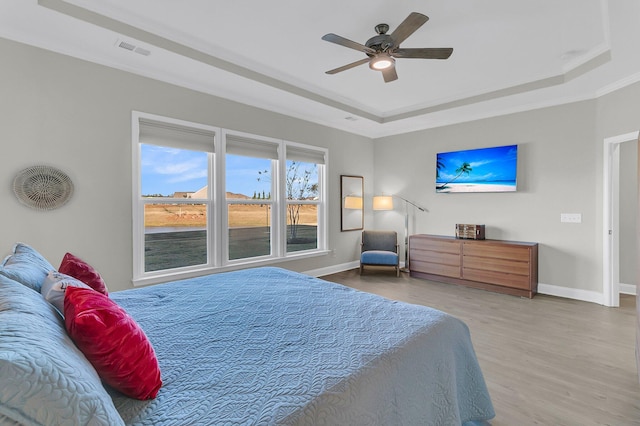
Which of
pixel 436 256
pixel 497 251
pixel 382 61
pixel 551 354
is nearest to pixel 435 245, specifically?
pixel 436 256

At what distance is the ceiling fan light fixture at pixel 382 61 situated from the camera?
280cm

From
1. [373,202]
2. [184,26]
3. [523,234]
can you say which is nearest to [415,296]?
[523,234]

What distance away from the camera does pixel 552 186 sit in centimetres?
441

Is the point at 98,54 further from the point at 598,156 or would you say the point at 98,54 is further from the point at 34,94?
the point at 598,156

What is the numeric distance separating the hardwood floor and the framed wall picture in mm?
1710

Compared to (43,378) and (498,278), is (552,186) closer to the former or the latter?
(498,278)

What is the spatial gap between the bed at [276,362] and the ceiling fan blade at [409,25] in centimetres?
199

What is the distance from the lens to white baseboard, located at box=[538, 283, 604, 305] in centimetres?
402

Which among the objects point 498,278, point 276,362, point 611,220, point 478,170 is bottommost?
point 498,278

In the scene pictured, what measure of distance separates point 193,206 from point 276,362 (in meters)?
3.16

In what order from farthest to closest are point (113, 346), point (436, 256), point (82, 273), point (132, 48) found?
point (436, 256)
point (132, 48)
point (82, 273)
point (113, 346)

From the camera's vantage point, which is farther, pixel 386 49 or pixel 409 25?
pixel 386 49

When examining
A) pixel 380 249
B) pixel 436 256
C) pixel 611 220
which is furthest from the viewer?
pixel 380 249

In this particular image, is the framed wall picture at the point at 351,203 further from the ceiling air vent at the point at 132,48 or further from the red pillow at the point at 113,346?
the red pillow at the point at 113,346
